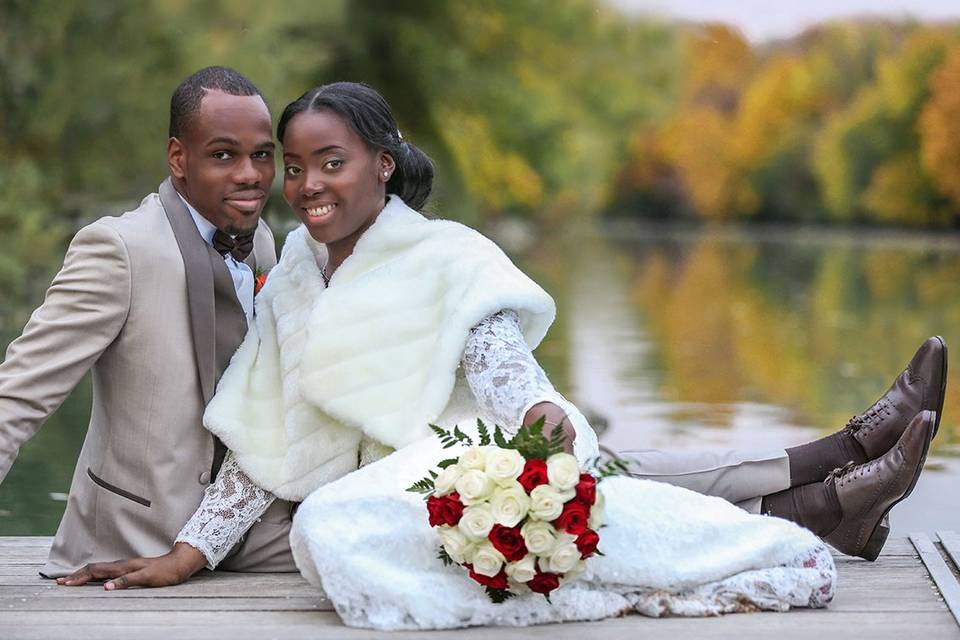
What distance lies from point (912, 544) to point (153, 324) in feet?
7.16

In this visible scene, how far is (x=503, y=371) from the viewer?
3.46 m

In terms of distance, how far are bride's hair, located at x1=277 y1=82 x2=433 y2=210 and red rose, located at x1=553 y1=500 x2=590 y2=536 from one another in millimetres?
1083

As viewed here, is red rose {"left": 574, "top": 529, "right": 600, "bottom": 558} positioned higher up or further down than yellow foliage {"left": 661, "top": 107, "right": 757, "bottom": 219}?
higher up

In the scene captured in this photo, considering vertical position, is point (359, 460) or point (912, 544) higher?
point (359, 460)

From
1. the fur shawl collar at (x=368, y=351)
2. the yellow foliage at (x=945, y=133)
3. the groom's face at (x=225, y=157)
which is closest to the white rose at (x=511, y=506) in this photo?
the fur shawl collar at (x=368, y=351)

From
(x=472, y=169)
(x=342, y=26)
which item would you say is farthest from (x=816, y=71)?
(x=342, y=26)

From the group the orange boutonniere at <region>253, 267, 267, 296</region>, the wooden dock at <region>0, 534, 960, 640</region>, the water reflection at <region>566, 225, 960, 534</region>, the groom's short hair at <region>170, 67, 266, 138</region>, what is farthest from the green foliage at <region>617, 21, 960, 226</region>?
the wooden dock at <region>0, 534, 960, 640</region>

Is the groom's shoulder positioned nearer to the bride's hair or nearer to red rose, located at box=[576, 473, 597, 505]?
the bride's hair

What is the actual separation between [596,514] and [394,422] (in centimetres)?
59

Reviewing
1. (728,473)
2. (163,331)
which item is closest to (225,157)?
(163,331)

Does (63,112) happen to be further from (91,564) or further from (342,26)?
(91,564)

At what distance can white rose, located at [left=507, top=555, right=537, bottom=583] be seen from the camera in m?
3.21

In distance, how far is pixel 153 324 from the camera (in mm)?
3717

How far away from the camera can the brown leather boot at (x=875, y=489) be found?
388 centimetres
